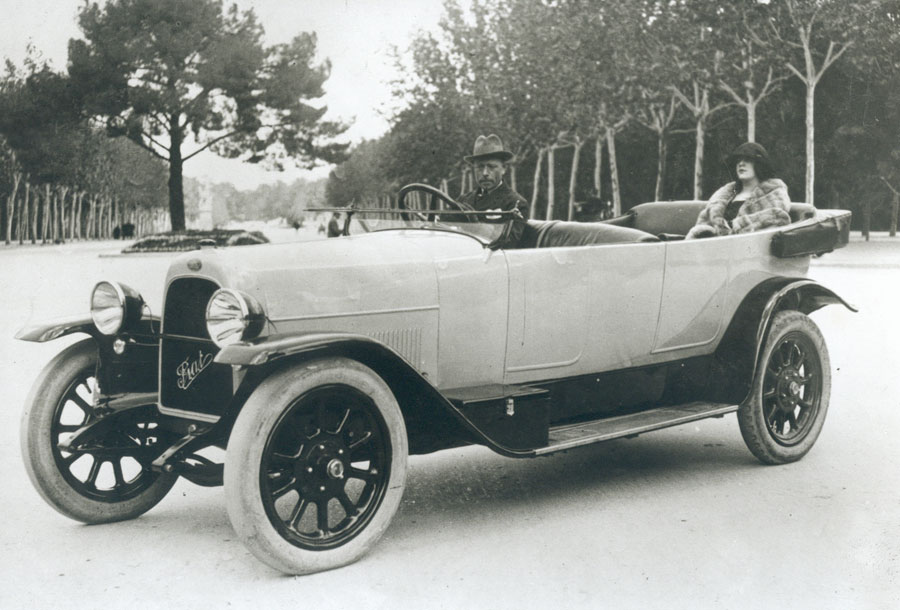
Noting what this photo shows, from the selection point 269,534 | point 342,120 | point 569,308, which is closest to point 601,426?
point 569,308

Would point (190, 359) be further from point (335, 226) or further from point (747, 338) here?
point (747, 338)

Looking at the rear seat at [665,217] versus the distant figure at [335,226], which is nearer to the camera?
the distant figure at [335,226]

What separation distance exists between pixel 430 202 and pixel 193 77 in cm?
977

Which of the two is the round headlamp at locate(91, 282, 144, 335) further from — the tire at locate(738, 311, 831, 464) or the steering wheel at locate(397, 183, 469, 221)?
the tire at locate(738, 311, 831, 464)

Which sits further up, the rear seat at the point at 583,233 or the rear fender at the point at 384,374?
the rear seat at the point at 583,233

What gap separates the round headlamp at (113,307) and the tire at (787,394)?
3.20 metres

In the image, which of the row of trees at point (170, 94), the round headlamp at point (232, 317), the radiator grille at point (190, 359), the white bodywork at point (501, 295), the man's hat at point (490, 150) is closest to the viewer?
the round headlamp at point (232, 317)

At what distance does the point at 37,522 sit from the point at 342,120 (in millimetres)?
17119

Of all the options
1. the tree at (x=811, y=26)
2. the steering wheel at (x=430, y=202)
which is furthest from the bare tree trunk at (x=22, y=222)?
the tree at (x=811, y=26)

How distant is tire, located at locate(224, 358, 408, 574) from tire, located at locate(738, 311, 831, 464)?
2347 millimetres

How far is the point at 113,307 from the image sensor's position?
4.17m

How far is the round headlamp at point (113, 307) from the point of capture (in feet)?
13.6

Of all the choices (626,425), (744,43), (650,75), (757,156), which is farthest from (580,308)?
(650,75)

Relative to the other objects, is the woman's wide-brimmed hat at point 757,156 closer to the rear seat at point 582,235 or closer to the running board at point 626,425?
the rear seat at point 582,235
